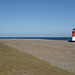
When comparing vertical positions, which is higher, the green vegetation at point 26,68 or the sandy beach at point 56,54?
the green vegetation at point 26,68

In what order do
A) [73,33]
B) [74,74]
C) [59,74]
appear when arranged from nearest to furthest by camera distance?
1. [59,74]
2. [74,74]
3. [73,33]

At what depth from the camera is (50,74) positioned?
7.11m

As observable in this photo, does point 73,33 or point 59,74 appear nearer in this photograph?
point 59,74

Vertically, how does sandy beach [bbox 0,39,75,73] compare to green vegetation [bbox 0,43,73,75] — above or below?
below

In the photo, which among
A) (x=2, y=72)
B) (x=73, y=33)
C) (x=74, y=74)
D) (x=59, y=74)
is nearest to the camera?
(x=2, y=72)

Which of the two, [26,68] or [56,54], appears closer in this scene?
[26,68]

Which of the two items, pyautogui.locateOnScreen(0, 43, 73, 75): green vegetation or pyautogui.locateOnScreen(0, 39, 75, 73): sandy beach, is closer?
pyautogui.locateOnScreen(0, 43, 73, 75): green vegetation

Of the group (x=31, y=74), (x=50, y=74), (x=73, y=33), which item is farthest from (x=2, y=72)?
(x=73, y=33)

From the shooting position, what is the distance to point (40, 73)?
281 inches

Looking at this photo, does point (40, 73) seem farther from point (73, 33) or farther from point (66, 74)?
point (73, 33)

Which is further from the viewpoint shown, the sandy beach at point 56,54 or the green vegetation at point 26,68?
the sandy beach at point 56,54

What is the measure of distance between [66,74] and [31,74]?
7.09 feet

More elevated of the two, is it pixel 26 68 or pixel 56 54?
pixel 26 68

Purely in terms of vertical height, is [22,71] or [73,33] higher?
[73,33]
